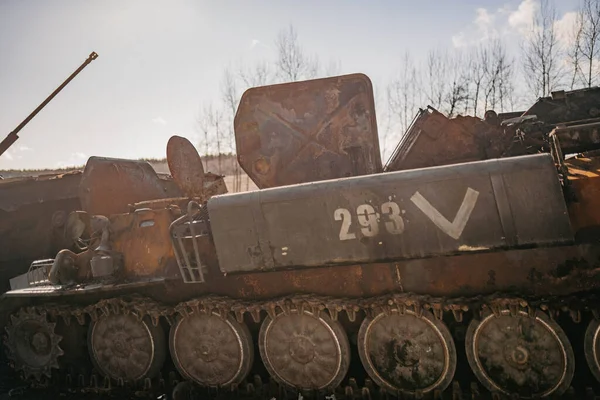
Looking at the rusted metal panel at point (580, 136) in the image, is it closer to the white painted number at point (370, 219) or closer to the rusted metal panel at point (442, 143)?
the rusted metal panel at point (442, 143)

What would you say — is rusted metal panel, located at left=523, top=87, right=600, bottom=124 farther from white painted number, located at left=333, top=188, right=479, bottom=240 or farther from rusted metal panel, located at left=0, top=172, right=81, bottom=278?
rusted metal panel, located at left=0, top=172, right=81, bottom=278

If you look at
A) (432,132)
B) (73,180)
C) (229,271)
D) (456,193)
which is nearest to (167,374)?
(229,271)

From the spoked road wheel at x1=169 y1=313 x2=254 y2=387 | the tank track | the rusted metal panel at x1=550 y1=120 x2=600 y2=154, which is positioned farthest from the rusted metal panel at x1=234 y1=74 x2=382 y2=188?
the rusted metal panel at x1=550 y1=120 x2=600 y2=154

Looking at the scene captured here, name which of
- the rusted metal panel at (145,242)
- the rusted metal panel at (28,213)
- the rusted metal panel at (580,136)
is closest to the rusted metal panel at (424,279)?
the rusted metal panel at (145,242)

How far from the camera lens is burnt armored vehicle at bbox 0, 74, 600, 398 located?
4137mm

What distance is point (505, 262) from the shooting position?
4.33 meters

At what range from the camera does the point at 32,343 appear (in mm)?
6164

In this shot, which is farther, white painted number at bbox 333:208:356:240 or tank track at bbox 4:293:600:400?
white painted number at bbox 333:208:356:240

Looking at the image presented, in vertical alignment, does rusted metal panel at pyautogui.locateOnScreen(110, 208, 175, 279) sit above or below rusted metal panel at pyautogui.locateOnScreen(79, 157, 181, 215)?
below

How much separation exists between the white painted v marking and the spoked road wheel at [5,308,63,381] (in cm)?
533

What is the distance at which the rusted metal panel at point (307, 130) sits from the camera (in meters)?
6.31

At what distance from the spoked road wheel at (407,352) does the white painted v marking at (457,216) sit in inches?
39.4

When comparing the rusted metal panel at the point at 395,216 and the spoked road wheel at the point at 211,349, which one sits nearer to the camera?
the rusted metal panel at the point at 395,216

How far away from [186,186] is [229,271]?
7.96ft
